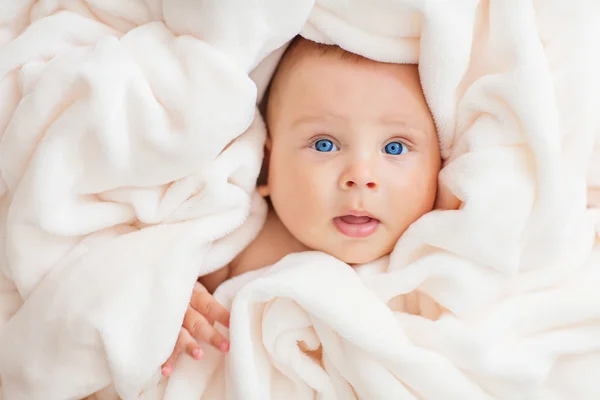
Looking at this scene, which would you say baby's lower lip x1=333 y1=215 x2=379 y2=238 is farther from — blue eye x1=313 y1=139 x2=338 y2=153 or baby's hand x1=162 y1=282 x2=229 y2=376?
baby's hand x1=162 y1=282 x2=229 y2=376

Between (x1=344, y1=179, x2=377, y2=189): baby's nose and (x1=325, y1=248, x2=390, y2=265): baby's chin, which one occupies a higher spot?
(x1=344, y1=179, x2=377, y2=189): baby's nose

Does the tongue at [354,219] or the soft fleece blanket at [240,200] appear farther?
the tongue at [354,219]

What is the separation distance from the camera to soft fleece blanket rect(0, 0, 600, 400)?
0.99 meters

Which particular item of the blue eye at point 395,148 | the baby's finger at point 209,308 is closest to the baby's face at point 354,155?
the blue eye at point 395,148

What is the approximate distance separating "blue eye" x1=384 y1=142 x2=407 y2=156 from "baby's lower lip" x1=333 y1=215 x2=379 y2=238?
11cm

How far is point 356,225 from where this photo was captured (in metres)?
1.09

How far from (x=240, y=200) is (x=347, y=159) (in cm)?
18

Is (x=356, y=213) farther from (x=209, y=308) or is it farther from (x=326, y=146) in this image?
(x=209, y=308)

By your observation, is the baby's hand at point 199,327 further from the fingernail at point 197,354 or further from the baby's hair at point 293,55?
the baby's hair at point 293,55

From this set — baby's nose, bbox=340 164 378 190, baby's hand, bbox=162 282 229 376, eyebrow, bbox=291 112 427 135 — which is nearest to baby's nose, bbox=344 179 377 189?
baby's nose, bbox=340 164 378 190

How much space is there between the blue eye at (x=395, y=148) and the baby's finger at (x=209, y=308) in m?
0.36

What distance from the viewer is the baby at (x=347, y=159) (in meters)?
1.06

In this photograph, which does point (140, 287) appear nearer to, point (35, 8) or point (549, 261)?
point (35, 8)

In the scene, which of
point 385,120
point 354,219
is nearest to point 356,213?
point 354,219
